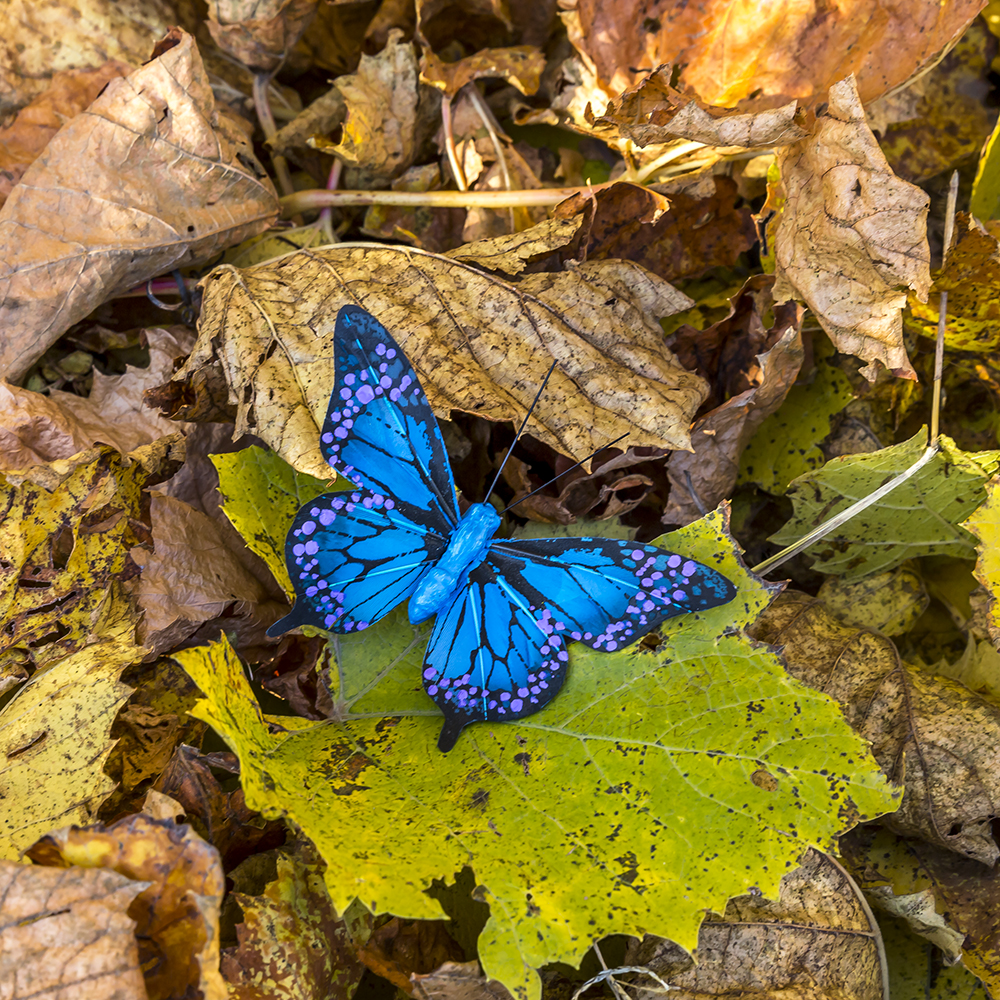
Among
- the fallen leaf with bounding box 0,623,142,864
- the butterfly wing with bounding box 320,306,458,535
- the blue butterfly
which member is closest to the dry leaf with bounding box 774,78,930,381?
the blue butterfly

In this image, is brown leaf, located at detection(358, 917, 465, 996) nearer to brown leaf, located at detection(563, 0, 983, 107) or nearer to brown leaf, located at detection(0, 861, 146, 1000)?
brown leaf, located at detection(0, 861, 146, 1000)

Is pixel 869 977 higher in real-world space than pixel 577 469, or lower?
lower

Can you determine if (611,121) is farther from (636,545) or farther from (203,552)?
(203,552)

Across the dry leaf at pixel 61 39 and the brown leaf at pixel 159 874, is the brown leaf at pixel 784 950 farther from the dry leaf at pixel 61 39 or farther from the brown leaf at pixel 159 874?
the dry leaf at pixel 61 39

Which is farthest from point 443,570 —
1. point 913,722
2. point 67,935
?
point 913,722

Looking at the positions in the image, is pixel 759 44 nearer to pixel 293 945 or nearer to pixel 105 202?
pixel 105 202

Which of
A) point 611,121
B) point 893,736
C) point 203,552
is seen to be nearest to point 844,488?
point 893,736
